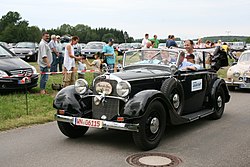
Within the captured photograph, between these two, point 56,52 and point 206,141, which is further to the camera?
point 56,52

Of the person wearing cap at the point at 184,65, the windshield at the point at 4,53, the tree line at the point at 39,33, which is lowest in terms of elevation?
the person wearing cap at the point at 184,65

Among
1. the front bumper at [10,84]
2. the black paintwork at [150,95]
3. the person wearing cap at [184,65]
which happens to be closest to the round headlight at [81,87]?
the black paintwork at [150,95]

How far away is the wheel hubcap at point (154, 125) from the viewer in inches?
239

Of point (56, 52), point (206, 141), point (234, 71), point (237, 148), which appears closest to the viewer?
point (237, 148)

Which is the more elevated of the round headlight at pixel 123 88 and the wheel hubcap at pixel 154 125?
the round headlight at pixel 123 88

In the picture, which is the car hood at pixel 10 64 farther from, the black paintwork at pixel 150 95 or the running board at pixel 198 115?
the running board at pixel 198 115

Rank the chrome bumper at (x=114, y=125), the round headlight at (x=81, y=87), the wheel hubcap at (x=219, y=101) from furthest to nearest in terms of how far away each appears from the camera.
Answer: the wheel hubcap at (x=219, y=101) → the round headlight at (x=81, y=87) → the chrome bumper at (x=114, y=125)

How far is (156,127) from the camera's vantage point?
6.18 m

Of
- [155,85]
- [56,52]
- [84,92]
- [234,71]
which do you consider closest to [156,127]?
[155,85]

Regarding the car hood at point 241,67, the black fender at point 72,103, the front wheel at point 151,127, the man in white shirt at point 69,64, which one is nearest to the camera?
the front wheel at point 151,127

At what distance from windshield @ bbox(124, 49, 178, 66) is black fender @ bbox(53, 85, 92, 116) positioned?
1.61 m

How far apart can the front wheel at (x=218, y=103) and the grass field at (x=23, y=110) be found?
3.79 metres

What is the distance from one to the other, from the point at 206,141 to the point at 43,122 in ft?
12.1

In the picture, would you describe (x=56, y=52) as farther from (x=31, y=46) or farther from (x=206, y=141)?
(x=31, y=46)
